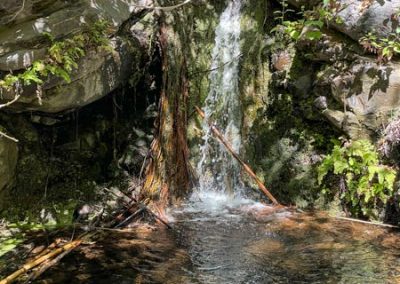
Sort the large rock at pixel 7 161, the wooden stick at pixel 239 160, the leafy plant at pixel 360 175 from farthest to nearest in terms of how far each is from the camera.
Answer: the wooden stick at pixel 239 160
the leafy plant at pixel 360 175
the large rock at pixel 7 161

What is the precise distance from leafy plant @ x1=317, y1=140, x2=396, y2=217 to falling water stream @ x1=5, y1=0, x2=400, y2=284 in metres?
0.37

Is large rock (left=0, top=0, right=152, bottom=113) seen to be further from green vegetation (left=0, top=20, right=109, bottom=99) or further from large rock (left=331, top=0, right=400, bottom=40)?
large rock (left=331, top=0, right=400, bottom=40)

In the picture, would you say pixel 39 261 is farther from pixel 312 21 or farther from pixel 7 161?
pixel 312 21

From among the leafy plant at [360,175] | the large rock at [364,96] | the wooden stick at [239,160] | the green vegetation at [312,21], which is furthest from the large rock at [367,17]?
the wooden stick at [239,160]

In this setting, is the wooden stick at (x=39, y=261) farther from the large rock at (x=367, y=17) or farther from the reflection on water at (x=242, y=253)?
the large rock at (x=367, y=17)

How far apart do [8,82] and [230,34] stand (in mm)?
4214

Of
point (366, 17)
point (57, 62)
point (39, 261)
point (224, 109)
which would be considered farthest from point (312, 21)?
point (39, 261)

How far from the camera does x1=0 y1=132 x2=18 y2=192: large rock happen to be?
5629mm

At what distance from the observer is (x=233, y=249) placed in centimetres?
527

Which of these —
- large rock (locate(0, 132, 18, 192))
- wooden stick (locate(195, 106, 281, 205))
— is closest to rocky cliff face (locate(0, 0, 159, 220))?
large rock (locate(0, 132, 18, 192))

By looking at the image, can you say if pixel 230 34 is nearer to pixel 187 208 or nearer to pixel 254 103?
pixel 254 103

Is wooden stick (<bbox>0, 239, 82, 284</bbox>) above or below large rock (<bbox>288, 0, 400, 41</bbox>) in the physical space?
below

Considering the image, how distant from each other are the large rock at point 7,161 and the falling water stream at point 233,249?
1532mm

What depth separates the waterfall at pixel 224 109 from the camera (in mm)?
7363
